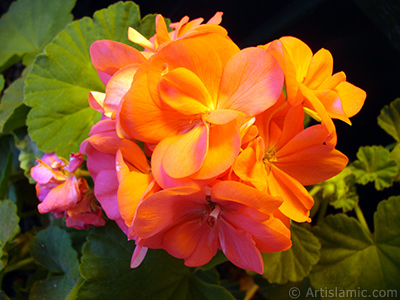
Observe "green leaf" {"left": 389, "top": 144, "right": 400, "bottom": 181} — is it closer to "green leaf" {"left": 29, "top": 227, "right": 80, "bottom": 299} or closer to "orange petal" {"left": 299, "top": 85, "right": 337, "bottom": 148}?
"orange petal" {"left": 299, "top": 85, "right": 337, "bottom": 148}

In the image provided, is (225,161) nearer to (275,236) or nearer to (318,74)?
(275,236)

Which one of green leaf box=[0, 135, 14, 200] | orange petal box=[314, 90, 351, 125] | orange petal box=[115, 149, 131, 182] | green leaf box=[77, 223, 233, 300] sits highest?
orange petal box=[314, 90, 351, 125]

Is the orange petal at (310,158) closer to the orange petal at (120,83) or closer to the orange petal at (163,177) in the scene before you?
the orange petal at (163,177)

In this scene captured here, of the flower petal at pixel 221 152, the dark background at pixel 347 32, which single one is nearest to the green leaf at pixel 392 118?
the dark background at pixel 347 32

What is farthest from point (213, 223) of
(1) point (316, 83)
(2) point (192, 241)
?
(1) point (316, 83)

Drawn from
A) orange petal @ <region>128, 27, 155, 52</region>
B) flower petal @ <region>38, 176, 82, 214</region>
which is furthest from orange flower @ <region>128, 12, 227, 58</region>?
flower petal @ <region>38, 176, 82, 214</region>

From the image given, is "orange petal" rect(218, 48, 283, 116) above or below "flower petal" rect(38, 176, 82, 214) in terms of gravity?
above

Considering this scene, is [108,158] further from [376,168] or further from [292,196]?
[376,168]

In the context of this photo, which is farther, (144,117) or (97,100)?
(97,100)
